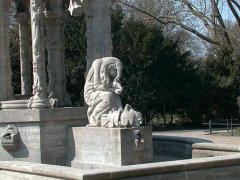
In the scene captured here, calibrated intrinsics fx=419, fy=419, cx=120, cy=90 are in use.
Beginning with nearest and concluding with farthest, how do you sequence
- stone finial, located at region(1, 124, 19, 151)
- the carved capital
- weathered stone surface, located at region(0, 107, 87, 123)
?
1. weathered stone surface, located at region(0, 107, 87, 123)
2. stone finial, located at region(1, 124, 19, 151)
3. the carved capital

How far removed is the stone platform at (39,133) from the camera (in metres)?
9.53

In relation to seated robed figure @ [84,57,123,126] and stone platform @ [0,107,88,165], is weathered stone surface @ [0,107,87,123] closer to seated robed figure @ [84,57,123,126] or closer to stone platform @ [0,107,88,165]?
stone platform @ [0,107,88,165]

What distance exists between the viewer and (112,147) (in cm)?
846

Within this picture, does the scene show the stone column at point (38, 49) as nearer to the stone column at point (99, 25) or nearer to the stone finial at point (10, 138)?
the stone finial at point (10, 138)

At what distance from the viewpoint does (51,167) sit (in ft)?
21.7

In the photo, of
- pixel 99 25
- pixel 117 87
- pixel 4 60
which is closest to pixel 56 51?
pixel 99 25

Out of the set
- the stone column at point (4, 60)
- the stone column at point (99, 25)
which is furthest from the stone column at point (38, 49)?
the stone column at point (99, 25)

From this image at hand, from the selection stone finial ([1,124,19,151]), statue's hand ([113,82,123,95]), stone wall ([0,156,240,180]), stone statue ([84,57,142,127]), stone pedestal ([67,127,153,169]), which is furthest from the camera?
stone finial ([1,124,19,151])

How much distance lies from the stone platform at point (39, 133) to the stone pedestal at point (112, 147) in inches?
23.8

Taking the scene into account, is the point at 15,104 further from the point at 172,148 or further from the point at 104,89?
the point at 172,148

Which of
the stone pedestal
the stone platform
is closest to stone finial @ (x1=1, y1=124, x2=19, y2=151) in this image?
the stone platform

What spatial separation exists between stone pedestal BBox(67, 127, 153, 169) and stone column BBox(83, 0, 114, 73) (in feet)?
9.41

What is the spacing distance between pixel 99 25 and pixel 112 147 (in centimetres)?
432

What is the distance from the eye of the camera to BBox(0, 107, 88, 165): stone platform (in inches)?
375
